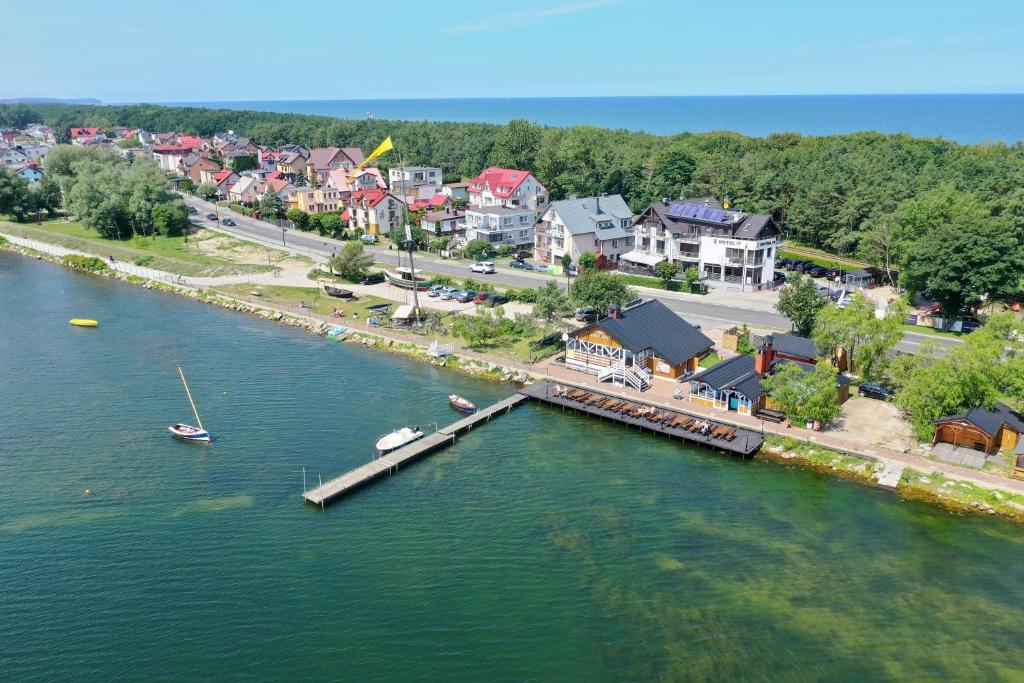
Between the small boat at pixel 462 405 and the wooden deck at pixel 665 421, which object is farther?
the small boat at pixel 462 405

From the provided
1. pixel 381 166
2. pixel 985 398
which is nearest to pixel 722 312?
pixel 985 398

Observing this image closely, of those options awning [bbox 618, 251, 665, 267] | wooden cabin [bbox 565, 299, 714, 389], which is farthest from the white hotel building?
wooden cabin [bbox 565, 299, 714, 389]

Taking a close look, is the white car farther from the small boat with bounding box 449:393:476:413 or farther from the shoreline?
the small boat with bounding box 449:393:476:413

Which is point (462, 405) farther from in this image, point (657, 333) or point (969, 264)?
point (969, 264)

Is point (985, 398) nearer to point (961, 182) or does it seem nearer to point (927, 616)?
point (927, 616)

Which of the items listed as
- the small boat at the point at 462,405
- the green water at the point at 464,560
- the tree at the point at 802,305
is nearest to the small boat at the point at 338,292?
the green water at the point at 464,560

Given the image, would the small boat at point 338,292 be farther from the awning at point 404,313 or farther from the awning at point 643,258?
Result: the awning at point 643,258
